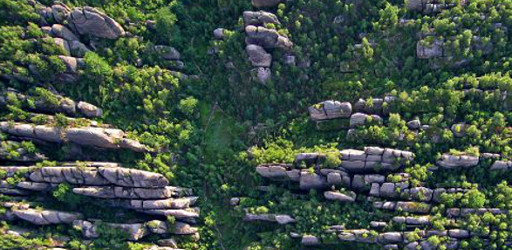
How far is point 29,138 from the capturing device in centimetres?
6438

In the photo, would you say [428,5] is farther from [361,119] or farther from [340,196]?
[340,196]

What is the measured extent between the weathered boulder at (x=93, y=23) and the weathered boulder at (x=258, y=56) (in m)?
26.8

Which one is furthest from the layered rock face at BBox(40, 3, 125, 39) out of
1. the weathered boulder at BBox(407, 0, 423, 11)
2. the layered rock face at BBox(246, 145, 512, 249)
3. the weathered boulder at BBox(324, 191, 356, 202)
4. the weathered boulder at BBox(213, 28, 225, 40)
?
the weathered boulder at BBox(407, 0, 423, 11)

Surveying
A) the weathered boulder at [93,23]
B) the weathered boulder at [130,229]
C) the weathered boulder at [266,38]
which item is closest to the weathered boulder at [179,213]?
the weathered boulder at [130,229]

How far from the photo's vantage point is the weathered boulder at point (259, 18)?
71062 mm

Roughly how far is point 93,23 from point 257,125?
38.7 meters

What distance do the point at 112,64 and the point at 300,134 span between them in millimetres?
41065

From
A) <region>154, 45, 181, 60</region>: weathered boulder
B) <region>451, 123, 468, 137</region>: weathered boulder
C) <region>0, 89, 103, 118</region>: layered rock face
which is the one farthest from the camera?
<region>154, 45, 181, 60</region>: weathered boulder

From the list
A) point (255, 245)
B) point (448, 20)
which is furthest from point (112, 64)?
point (448, 20)

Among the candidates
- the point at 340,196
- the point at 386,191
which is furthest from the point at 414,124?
the point at 340,196

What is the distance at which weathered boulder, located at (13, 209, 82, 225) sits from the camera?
2456 inches

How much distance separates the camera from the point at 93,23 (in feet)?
A: 225

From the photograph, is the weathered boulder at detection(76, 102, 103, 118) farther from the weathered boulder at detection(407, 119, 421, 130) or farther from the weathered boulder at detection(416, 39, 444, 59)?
the weathered boulder at detection(416, 39, 444, 59)

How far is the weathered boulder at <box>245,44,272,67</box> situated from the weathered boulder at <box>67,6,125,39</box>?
26.8m
